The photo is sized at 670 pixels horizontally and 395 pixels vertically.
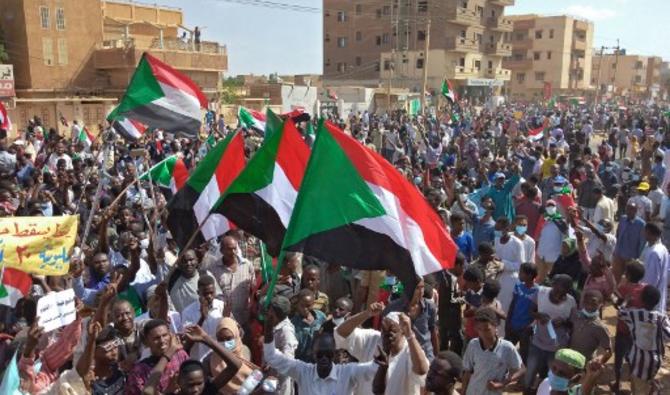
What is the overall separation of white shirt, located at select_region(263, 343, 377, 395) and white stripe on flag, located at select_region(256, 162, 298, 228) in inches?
46.3

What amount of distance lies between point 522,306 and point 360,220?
205cm

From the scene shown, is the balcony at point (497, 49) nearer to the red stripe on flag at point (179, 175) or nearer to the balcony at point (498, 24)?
the balcony at point (498, 24)

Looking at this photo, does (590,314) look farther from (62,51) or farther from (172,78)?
(62,51)

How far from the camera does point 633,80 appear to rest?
93.7 m

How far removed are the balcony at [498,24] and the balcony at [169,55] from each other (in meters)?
30.1

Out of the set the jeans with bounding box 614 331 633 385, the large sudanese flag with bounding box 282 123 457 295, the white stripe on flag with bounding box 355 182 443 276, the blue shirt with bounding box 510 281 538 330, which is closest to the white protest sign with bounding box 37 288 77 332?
the large sudanese flag with bounding box 282 123 457 295

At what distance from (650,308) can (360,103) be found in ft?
117

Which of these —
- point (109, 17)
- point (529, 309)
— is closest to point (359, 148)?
point (529, 309)

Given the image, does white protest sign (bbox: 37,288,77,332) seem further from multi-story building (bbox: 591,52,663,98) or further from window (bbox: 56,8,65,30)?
multi-story building (bbox: 591,52,663,98)

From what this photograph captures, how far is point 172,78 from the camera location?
673 centimetres

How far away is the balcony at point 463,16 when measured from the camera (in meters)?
51.9

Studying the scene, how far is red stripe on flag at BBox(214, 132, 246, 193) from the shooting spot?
211 inches

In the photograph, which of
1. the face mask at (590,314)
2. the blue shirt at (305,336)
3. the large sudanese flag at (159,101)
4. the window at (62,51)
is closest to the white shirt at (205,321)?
the blue shirt at (305,336)

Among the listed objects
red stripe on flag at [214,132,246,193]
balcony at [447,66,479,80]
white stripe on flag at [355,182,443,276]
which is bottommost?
white stripe on flag at [355,182,443,276]
